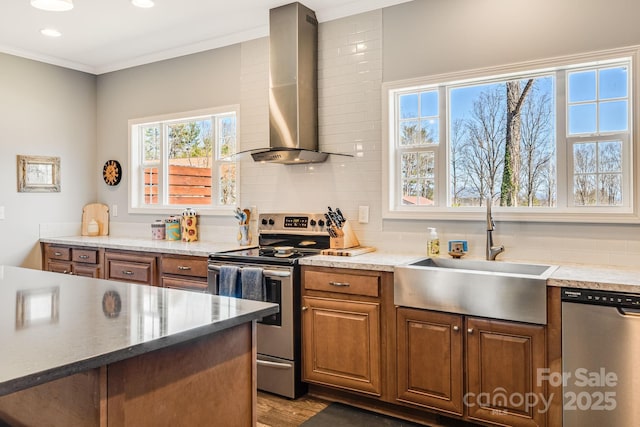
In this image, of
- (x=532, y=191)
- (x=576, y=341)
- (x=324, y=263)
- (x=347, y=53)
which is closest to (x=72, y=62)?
(x=347, y=53)

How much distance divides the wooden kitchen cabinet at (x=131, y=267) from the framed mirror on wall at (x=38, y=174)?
1219 millimetres

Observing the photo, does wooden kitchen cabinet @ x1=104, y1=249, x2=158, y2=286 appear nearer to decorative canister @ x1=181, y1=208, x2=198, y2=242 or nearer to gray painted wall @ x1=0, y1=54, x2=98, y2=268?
decorative canister @ x1=181, y1=208, x2=198, y2=242

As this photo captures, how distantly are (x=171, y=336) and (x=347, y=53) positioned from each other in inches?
113

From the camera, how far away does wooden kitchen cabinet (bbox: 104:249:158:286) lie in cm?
389

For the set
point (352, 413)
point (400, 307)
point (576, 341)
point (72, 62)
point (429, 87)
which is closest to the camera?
point (576, 341)

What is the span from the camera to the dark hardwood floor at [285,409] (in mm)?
2834

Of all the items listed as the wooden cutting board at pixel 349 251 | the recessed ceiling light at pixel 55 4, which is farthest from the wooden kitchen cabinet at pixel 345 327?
the recessed ceiling light at pixel 55 4

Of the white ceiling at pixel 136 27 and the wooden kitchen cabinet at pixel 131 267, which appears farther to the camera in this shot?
the wooden kitchen cabinet at pixel 131 267

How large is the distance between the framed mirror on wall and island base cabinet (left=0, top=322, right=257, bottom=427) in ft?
12.4

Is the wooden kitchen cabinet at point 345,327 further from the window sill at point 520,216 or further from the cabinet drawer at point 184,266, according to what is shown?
the cabinet drawer at point 184,266

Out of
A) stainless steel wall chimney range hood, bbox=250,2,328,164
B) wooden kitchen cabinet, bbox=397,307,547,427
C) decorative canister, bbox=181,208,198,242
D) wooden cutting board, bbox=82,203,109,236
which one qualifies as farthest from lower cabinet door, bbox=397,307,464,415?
wooden cutting board, bbox=82,203,109,236

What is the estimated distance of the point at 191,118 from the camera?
457 cm

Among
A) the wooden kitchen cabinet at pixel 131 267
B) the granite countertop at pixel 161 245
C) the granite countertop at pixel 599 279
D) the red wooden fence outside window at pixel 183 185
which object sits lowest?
the wooden kitchen cabinet at pixel 131 267

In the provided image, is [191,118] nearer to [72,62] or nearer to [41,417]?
[72,62]
